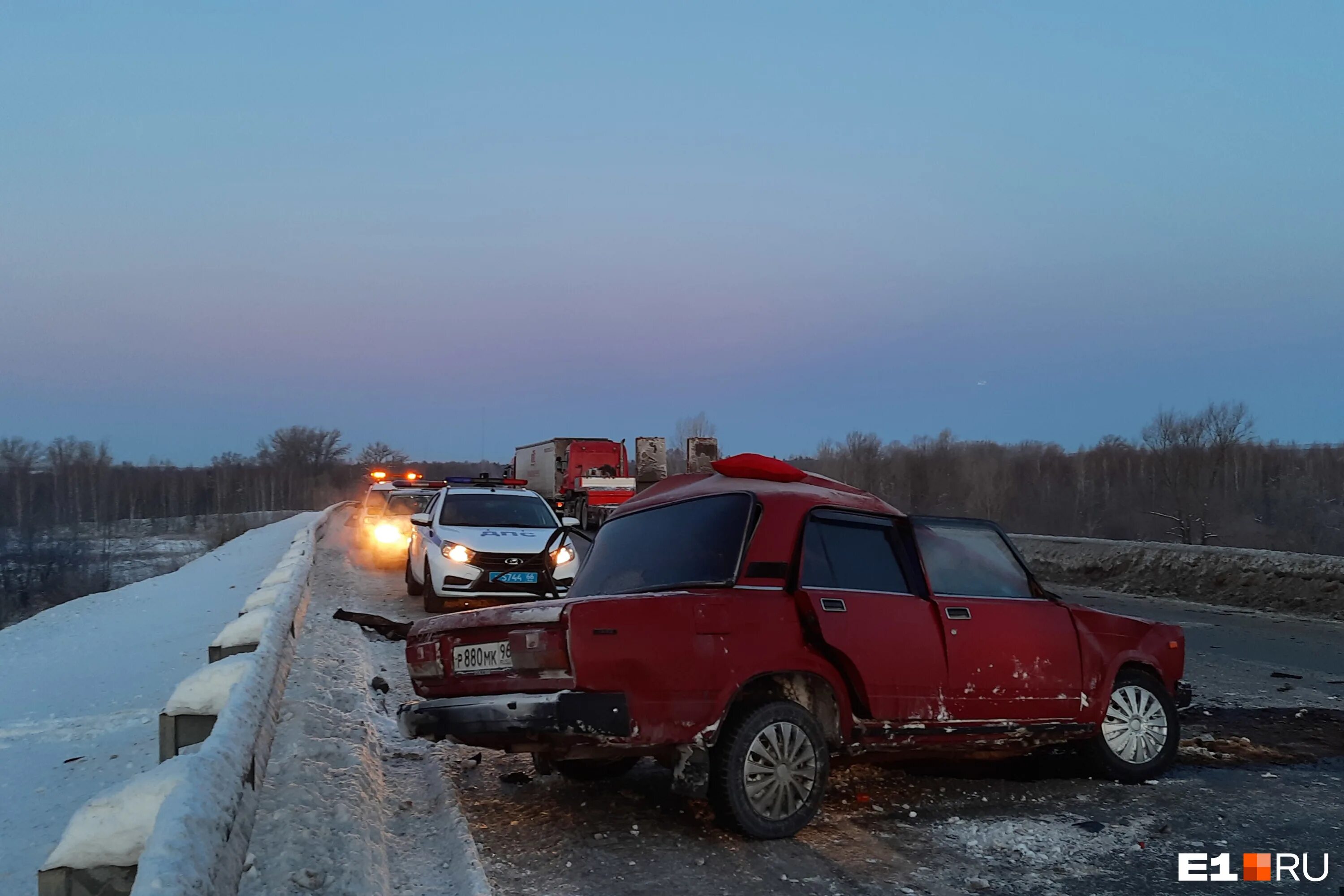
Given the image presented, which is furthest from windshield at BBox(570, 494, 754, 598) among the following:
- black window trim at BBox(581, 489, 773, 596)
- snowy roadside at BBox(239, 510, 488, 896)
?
snowy roadside at BBox(239, 510, 488, 896)

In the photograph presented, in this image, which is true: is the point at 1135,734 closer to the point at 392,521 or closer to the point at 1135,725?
the point at 1135,725

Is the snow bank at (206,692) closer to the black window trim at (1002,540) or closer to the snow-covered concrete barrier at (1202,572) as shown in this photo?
the black window trim at (1002,540)

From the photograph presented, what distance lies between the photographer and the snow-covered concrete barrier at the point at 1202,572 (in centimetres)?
1512

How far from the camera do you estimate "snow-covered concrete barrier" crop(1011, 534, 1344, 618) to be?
595 inches

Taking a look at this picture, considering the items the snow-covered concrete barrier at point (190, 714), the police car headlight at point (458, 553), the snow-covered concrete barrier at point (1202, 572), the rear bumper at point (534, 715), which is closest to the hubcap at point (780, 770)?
the rear bumper at point (534, 715)

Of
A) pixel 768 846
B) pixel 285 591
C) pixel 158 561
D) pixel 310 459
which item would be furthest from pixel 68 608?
pixel 310 459

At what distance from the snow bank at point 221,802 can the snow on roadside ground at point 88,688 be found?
1389mm

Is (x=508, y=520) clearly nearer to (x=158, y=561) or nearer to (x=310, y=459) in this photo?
(x=158, y=561)

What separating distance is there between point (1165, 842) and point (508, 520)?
34.2ft

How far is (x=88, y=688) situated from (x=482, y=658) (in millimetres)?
8600

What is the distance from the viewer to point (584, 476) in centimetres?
3822

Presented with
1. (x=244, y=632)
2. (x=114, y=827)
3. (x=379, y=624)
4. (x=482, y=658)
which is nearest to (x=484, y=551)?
(x=379, y=624)

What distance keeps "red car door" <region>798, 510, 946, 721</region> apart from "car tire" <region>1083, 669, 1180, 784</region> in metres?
1.43

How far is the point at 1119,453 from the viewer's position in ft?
214
